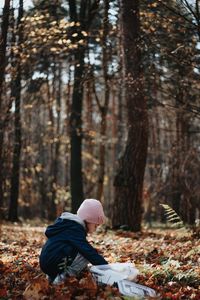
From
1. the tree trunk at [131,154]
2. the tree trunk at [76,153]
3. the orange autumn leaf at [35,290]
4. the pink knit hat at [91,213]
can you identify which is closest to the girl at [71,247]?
the pink knit hat at [91,213]

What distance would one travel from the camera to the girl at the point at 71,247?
5.53 m

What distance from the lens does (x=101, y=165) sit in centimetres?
1862

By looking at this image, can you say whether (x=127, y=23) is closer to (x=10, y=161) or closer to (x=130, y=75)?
(x=130, y=75)

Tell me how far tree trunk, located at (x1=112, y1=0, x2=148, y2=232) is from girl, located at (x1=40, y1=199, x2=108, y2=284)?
7.20 metres

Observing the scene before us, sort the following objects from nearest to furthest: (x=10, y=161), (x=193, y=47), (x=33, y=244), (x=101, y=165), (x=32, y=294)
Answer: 1. (x=32, y=294)
2. (x=33, y=244)
3. (x=193, y=47)
4. (x=101, y=165)
5. (x=10, y=161)

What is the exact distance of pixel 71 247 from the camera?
5.61m

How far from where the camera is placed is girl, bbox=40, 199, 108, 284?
553 centimetres

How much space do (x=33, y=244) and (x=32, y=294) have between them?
5228 millimetres

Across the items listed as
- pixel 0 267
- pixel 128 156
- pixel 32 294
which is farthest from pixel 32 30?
pixel 32 294

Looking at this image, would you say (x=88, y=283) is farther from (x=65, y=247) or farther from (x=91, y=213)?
(x=91, y=213)

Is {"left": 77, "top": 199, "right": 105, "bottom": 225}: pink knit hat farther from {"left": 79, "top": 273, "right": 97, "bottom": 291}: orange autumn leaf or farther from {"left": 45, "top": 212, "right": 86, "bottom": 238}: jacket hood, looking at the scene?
{"left": 79, "top": 273, "right": 97, "bottom": 291}: orange autumn leaf

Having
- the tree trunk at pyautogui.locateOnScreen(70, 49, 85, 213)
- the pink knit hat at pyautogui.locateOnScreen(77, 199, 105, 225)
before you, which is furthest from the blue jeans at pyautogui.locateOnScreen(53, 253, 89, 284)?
the tree trunk at pyautogui.locateOnScreen(70, 49, 85, 213)

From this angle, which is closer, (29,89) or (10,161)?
(29,89)

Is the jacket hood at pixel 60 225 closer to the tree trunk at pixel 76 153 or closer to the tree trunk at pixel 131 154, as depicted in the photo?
the tree trunk at pixel 131 154
